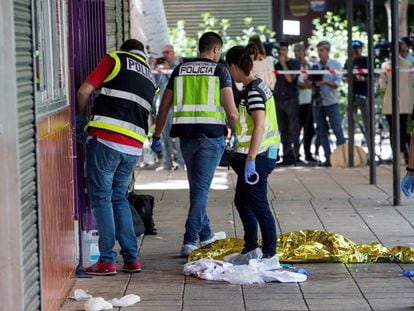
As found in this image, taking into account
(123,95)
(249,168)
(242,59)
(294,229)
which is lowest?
(294,229)

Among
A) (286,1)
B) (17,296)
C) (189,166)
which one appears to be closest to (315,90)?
(286,1)

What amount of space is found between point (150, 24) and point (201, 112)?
24.9 feet

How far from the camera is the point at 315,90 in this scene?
1789cm

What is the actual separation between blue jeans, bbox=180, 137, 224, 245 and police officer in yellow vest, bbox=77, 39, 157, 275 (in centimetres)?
82

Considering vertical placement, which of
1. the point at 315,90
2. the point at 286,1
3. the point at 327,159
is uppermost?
the point at 286,1

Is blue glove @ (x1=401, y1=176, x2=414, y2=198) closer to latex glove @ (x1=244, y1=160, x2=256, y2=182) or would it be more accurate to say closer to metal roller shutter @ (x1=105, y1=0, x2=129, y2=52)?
latex glove @ (x1=244, y1=160, x2=256, y2=182)

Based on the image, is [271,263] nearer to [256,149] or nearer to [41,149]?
[256,149]

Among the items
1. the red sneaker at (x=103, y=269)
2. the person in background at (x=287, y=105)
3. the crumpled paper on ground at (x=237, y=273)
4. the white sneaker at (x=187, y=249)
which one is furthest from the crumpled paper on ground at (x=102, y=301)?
the person in background at (x=287, y=105)

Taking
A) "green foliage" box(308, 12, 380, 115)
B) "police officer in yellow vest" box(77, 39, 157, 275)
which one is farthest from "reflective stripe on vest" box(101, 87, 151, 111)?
"green foliage" box(308, 12, 380, 115)

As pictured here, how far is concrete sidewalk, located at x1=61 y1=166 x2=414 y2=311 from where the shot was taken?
7.75 meters

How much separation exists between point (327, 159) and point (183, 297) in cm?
1023

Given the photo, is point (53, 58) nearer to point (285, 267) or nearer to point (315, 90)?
point (285, 267)

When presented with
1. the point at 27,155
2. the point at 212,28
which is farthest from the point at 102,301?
the point at 212,28

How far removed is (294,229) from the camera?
11.0 metres
